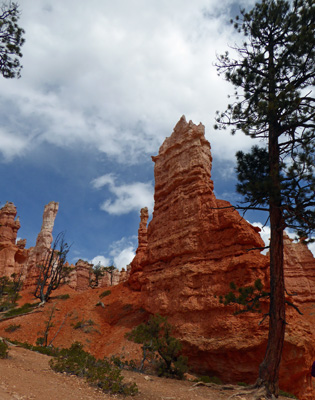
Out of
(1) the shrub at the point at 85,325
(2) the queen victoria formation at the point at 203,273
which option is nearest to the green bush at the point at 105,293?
(2) the queen victoria formation at the point at 203,273

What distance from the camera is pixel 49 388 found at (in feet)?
23.8

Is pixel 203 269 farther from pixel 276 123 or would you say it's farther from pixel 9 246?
pixel 9 246

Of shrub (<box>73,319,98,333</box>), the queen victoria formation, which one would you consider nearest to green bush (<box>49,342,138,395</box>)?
the queen victoria formation

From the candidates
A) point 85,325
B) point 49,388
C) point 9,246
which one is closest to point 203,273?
point 85,325

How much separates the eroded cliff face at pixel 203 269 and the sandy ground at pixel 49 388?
5.38 metres

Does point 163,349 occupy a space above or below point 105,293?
below

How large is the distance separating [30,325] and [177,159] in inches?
814

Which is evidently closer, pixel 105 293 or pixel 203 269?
pixel 203 269

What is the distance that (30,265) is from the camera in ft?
178

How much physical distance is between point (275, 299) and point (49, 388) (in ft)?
28.3

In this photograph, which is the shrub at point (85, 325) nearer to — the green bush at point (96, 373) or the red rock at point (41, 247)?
→ the green bush at point (96, 373)

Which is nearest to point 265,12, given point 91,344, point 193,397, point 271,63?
point 271,63

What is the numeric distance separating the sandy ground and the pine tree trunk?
1197 mm

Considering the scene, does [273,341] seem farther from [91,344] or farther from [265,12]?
[91,344]
